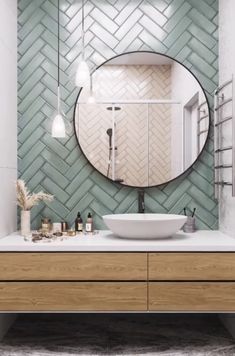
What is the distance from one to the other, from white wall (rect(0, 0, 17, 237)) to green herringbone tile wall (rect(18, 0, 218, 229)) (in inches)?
3.9

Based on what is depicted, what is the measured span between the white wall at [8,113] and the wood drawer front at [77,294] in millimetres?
467

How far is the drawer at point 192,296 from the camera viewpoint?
8.18 feet

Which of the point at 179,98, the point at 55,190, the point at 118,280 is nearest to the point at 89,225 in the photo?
the point at 55,190

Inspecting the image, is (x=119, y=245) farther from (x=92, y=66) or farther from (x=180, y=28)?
(x=180, y=28)

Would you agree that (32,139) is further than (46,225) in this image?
Yes

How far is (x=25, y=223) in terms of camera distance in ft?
9.74

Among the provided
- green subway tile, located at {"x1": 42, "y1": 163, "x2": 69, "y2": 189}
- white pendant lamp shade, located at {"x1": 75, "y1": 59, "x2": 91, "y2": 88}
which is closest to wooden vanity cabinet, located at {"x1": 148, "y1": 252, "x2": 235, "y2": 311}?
green subway tile, located at {"x1": 42, "y1": 163, "x2": 69, "y2": 189}

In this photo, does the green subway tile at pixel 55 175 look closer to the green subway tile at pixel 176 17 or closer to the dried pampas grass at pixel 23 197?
the dried pampas grass at pixel 23 197

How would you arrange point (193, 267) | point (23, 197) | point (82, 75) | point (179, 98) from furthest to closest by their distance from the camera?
point (179, 98)
point (23, 197)
point (82, 75)
point (193, 267)

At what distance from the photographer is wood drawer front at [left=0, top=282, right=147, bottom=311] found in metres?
2.51

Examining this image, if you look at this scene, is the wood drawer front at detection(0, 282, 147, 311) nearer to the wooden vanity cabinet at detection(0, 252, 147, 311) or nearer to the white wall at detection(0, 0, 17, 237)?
the wooden vanity cabinet at detection(0, 252, 147, 311)

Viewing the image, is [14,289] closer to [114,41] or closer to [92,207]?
[92,207]

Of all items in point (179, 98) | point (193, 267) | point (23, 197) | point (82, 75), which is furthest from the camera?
point (179, 98)

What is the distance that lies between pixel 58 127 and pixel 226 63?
1.32 m
